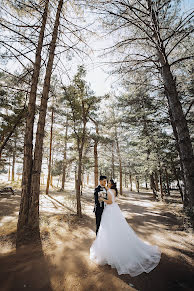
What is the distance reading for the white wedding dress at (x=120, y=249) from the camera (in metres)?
2.68

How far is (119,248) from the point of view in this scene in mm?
2918

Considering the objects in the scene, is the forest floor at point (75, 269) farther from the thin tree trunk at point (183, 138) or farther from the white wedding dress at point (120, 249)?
the thin tree trunk at point (183, 138)

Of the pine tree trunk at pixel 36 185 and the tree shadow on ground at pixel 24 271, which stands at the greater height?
the pine tree trunk at pixel 36 185

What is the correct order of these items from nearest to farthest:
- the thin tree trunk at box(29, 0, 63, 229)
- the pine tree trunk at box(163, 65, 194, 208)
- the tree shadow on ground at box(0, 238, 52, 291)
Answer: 1. the tree shadow on ground at box(0, 238, 52, 291)
2. the thin tree trunk at box(29, 0, 63, 229)
3. the pine tree trunk at box(163, 65, 194, 208)

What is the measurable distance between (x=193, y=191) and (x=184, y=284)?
111 inches

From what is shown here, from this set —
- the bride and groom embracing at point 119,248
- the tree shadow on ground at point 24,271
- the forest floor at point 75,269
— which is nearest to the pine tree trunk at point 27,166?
the forest floor at point 75,269

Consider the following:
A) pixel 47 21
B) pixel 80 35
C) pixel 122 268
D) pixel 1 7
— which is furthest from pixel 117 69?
pixel 122 268

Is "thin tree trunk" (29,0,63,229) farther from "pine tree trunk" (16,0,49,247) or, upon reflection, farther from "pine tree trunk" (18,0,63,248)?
"pine tree trunk" (16,0,49,247)

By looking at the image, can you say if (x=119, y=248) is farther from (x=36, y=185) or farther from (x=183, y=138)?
(x=183, y=138)

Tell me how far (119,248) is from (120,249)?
3 cm

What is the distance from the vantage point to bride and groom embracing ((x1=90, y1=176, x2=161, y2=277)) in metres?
2.69

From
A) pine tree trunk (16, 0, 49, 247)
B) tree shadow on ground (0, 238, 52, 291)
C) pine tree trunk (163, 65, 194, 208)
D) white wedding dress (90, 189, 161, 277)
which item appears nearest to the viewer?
tree shadow on ground (0, 238, 52, 291)

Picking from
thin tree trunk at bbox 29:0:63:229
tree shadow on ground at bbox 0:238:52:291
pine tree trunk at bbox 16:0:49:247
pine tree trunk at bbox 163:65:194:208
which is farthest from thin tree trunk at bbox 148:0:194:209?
tree shadow on ground at bbox 0:238:52:291

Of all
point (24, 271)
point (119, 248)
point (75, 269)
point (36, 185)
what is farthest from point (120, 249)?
point (36, 185)
